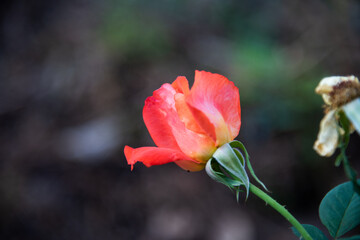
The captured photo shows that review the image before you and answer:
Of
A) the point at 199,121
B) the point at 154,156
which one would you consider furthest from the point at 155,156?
the point at 199,121

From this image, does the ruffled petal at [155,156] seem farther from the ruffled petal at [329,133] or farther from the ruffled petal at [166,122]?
the ruffled petal at [329,133]

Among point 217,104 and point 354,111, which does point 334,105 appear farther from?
point 217,104

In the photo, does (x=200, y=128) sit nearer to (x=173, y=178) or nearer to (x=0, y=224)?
(x=173, y=178)

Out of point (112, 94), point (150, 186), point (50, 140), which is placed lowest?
point (150, 186)

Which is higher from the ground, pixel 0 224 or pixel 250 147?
pixel 250 147

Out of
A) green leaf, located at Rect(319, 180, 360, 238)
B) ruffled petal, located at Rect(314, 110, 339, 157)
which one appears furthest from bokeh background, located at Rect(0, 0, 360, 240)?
ruffled petal, located at Rect(314, 110, 339, 157)

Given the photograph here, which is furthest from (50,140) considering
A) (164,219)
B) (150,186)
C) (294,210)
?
(294,210)
